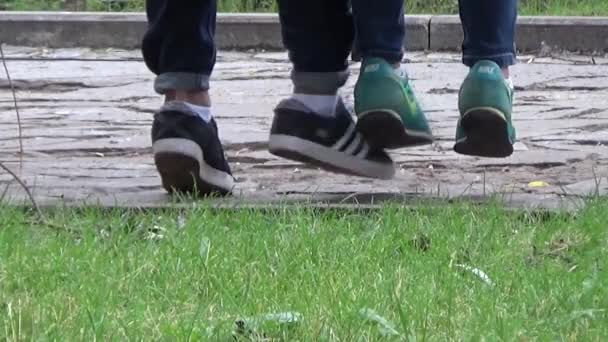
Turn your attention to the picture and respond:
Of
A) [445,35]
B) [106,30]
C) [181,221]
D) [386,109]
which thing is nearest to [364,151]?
[386,109]

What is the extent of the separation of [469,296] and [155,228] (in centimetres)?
72

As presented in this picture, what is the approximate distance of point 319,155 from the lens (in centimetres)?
306

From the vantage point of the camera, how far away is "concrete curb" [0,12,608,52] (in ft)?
23.2

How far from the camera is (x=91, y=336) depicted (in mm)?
1847

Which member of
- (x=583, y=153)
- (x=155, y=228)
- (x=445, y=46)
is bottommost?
(x=445, y=46)

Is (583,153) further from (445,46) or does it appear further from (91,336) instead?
(445,46)

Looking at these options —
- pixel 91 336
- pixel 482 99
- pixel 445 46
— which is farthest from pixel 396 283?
pixel 445 46

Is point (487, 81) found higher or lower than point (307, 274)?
higher

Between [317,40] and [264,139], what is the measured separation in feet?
3.46

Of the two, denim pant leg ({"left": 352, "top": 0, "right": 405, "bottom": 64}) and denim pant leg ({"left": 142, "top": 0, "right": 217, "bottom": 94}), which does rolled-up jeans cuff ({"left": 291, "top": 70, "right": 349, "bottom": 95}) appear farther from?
denim pant leg ({"left": 142, "top": 0, "right": 217, "bottom": 94})

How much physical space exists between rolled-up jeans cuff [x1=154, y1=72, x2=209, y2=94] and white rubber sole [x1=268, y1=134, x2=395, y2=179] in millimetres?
204

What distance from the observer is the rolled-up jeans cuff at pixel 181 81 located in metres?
3.05

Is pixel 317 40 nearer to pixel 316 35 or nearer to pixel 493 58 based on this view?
pixel 316 35

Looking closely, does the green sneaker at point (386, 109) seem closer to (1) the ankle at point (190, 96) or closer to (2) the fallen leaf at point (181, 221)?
(1) the ankle at point (190, 96)
